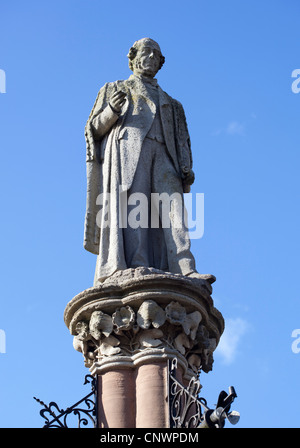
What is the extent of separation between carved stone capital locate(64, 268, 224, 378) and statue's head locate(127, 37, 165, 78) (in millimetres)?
3099

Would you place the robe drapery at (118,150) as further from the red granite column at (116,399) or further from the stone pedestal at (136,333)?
the red granite column at (116,399)

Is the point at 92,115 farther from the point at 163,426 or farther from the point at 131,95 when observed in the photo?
the point at 163,426

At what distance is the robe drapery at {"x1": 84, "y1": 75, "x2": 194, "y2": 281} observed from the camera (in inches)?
447

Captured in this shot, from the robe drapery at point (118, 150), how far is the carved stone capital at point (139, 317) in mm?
476

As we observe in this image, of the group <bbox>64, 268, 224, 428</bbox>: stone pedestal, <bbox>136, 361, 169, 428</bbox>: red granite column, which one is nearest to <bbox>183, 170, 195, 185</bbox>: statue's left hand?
<bbox>64, 268, 224, 428</bbox>: stone pedestal

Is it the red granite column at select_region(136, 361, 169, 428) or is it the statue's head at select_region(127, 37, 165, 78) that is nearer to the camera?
the red granite column at select_region(136, 361, 169, 428)

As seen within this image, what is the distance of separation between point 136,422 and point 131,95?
167 inches

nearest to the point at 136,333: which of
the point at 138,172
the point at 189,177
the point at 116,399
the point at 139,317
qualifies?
the point at 139,317

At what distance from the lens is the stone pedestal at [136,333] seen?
401 inches

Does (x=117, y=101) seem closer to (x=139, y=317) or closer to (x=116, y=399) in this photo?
(x=139, y=317)

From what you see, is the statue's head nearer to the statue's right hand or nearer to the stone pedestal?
the statue's right hand
